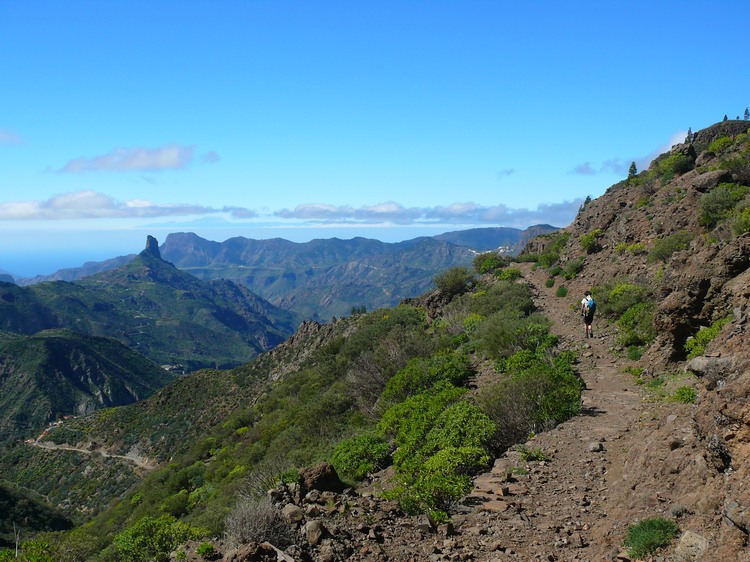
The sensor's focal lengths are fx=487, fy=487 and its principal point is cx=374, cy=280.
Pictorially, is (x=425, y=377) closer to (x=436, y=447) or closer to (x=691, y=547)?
(x=436, y=447)

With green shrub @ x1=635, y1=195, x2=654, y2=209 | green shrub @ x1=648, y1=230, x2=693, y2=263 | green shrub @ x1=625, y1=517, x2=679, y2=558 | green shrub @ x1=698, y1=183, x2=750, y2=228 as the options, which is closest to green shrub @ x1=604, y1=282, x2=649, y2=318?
green shrub @ x1=648, y1=230, x2=693, y2=263

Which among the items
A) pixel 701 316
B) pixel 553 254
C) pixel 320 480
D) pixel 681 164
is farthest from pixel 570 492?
pixel 681 164

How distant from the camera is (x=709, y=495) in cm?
546

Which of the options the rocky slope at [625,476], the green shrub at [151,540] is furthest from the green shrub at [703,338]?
the green shrub at [151,540]

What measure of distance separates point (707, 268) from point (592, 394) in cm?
409

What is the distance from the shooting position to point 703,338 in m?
10.7

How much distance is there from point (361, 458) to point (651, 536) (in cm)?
811

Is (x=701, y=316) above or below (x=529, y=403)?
above

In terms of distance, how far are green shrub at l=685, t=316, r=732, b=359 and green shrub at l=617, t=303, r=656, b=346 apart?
134 inches

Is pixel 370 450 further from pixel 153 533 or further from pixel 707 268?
pixel 707 268

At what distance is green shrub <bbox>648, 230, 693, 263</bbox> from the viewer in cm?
2030

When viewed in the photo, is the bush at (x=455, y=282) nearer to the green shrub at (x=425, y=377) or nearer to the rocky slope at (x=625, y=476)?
the green shrub at (x=425, y=377)

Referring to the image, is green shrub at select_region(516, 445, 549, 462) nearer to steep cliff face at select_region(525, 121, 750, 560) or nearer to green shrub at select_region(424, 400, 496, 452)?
green shrub at select_region(424, 400, 496, 452)

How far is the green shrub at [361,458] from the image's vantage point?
39.6 feet
